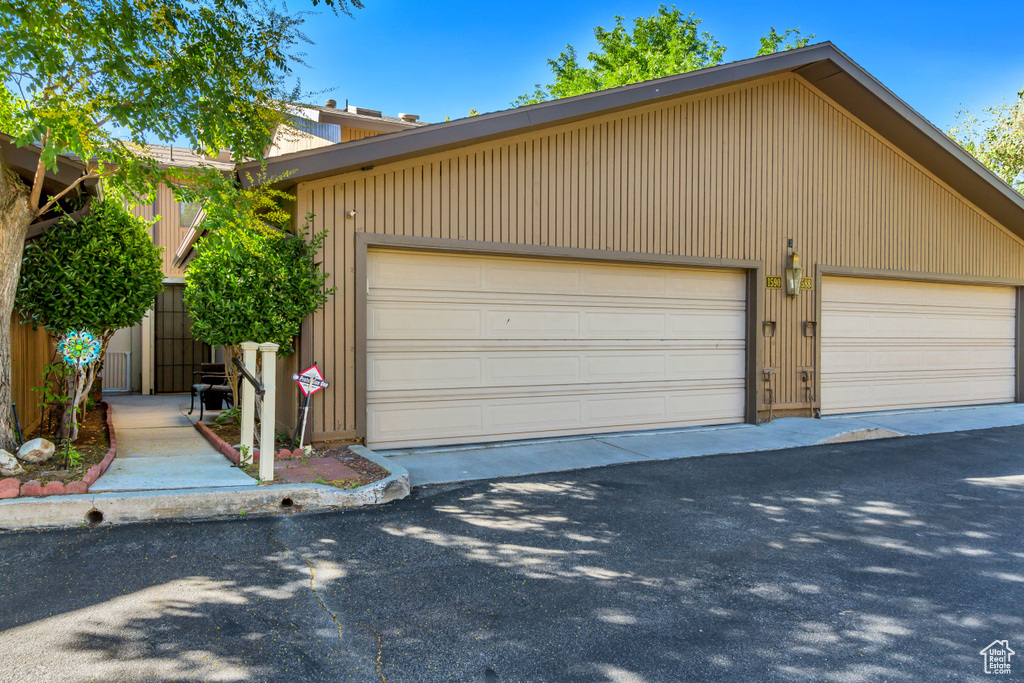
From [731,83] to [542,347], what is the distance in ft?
15.2

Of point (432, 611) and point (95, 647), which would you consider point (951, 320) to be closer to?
point (432, 611)

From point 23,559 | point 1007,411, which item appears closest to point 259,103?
point 23,559

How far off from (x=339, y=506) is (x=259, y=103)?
3.64 meters

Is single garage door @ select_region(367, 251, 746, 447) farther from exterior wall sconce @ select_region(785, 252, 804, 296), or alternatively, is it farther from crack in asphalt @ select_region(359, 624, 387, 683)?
crack in asphalt @ select_region(359, 624, 387, 683)

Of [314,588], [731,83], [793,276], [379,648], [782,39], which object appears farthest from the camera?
[782,39]

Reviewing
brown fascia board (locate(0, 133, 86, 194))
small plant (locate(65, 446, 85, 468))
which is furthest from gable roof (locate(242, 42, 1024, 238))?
small plant (locate(65, 446, 85, 468))

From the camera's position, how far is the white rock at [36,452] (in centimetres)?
536

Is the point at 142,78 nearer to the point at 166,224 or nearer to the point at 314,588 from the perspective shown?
the point at 314,588

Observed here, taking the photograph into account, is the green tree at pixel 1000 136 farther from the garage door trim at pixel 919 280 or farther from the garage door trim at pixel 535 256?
the garage door trim at pixel 535 256

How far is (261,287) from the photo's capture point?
6.44 m

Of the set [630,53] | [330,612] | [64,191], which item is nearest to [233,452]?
[64,191]

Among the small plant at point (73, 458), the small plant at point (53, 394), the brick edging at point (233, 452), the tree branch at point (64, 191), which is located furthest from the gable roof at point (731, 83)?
the small plant at point (73, 458)

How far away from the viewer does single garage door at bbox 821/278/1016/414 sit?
34.2 ft

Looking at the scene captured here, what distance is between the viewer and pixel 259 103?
19.5 ft
